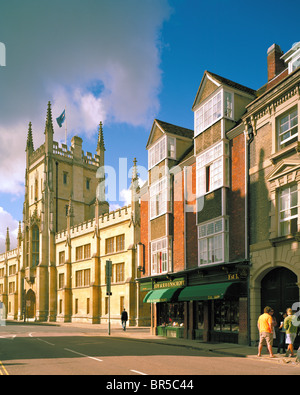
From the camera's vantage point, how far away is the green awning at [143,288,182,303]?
25.4m

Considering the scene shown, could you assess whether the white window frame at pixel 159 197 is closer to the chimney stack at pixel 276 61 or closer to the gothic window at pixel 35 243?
the chimney stack at pixel 276 61

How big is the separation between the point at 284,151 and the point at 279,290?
5925 millimetres

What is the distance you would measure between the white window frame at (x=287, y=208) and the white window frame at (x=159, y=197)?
10.4 m

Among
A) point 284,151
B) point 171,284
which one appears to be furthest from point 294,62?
point 171,284

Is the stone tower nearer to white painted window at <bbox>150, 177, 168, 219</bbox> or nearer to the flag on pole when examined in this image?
the flag on pole

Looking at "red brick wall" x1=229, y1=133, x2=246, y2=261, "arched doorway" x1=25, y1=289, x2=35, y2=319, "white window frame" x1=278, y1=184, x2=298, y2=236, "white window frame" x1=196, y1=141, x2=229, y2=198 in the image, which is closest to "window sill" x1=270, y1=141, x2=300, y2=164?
"white window frame" x1=278, y1=184, x2=298, y2=236

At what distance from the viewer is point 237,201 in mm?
21594

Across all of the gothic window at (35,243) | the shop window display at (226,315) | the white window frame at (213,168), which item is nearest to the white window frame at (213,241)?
the white window frame at (213,168)

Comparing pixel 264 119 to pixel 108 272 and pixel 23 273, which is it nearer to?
pixel 108 272

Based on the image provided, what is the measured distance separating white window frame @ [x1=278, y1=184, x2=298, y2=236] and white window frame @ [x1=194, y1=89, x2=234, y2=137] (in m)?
6.21

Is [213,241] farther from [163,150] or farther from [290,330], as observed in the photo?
[163,150]
